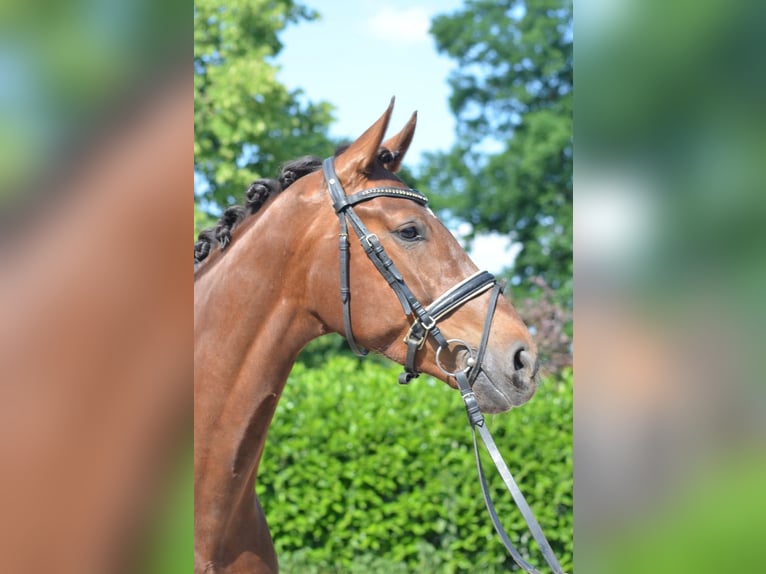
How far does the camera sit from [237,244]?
2658 mm

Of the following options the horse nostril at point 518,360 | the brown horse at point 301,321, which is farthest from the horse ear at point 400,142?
the horse nostril at point 518,360

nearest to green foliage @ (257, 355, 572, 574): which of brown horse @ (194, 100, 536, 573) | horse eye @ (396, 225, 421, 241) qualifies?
brown horse @ (194, 100, 536, 573)

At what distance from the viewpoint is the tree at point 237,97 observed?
36.6ft

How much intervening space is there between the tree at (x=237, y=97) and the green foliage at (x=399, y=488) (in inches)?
217

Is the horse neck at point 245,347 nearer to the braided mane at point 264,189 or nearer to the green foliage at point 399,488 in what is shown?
the braided mane at point 264,189

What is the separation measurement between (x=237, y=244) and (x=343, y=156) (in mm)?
484

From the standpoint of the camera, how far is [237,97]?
11016 millimetres
